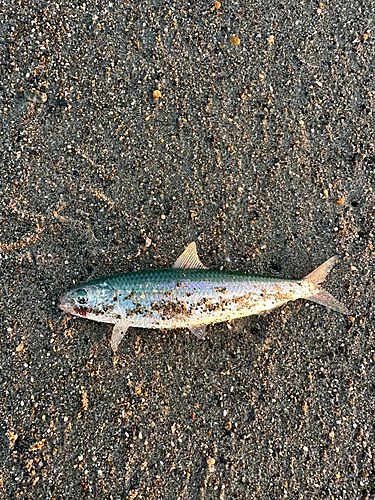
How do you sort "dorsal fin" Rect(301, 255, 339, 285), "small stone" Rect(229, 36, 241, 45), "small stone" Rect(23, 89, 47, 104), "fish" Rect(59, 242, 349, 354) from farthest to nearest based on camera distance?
"small stone" Rect(229, 36, 241, 45) < "small stone" Rect(23, 89, 47, 104) < "dorsal fin" Rect(301, 255, 339, 285) < "fish" Rect(59, 242, 349, 354)

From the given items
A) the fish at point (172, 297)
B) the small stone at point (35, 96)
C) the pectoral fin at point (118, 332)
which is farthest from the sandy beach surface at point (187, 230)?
the fish at point (172, 297)

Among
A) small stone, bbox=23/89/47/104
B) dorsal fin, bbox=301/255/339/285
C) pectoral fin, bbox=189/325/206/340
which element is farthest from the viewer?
small stone, bbox=23/89/47/104

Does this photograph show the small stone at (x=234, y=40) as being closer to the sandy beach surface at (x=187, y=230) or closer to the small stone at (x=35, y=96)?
the sandy beach surface at (x=187, y=230)

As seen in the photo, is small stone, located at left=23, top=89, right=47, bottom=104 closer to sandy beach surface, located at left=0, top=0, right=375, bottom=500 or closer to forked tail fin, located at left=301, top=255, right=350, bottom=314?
sandy beach surface, located at left=0, top=0, right=375, bottom=500

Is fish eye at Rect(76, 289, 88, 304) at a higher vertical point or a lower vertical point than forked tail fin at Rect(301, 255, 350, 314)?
higher

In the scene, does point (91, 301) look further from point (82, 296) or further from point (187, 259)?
point (187, 259)

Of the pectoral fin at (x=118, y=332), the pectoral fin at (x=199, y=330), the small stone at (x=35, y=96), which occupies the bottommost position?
the pectoral fin at (x=199, y=330)

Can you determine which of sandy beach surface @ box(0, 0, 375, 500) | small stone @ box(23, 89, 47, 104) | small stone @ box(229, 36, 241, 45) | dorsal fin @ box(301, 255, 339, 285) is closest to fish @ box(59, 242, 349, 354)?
sandy beach surface @ box(0, 0, 375, 500)
